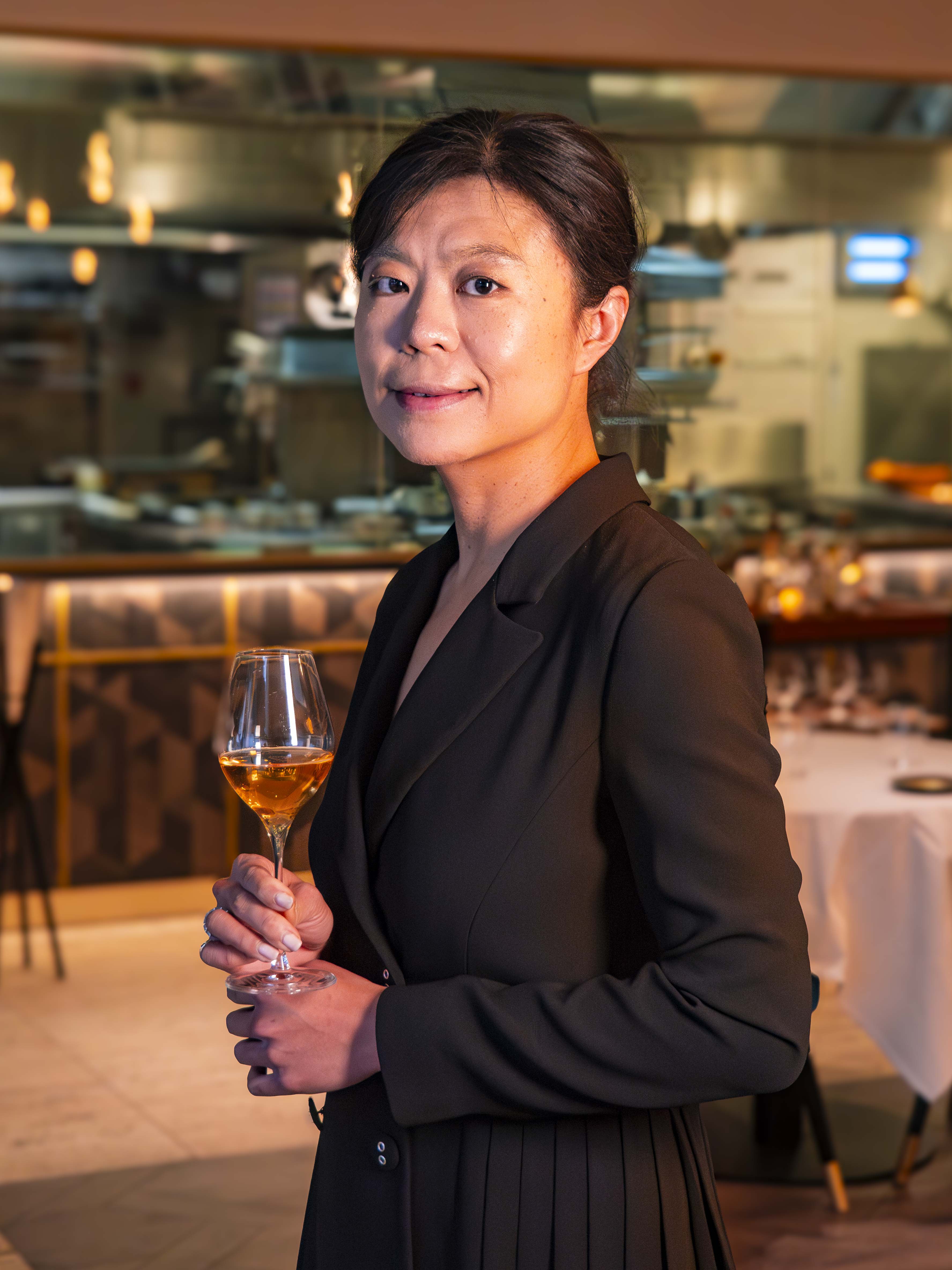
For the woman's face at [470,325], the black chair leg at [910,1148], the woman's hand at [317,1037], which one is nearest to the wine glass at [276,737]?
the woman's hand at [317,1037]

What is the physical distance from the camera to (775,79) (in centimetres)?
656

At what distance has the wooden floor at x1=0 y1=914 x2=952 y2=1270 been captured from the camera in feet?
10.1

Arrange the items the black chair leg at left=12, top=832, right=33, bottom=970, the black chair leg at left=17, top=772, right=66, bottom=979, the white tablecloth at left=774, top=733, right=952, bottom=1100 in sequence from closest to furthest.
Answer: the white tablecloth at left=774, top=733, right=952, bottom=1100
the black chair leg at left=17, top=772, right=66, bottom=979
the black chair leg at left=12, top=832, right=33, bottom=970

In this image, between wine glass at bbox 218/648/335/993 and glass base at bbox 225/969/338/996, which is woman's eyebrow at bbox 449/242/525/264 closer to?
wine glass at bbox 218/648/335/993

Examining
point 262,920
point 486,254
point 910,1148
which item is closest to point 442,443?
point 486,254

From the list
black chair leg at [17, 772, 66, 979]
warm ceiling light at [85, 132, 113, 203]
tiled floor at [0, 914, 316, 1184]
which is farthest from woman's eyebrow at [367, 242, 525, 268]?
warm ceiling light at [85, 132, 113, 203]

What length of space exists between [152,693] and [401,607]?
13.8 feet

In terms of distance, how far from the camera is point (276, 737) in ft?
4.09

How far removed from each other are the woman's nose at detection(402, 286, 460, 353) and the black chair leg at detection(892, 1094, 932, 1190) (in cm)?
269

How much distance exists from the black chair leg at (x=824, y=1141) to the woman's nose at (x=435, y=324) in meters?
2.44

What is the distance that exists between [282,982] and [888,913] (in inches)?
93.3

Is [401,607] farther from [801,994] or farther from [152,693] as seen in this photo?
[152,693]

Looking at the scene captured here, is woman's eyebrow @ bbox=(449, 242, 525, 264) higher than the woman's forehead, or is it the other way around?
the woman's forehead

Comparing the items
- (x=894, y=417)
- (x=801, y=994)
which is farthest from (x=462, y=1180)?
(x=894, y=417)
